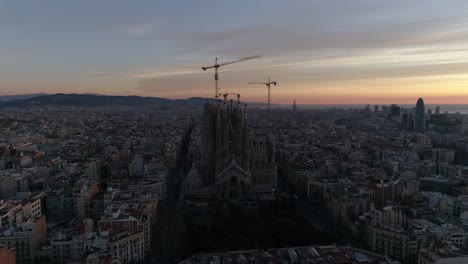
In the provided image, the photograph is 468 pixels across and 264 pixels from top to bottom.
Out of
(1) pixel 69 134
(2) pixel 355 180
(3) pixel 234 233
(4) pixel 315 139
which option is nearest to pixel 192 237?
(3) pixel 234 233

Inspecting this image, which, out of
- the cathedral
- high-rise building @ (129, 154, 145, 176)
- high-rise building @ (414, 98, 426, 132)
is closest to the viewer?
the cathedral

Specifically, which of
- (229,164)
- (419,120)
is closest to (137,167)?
(229,164)

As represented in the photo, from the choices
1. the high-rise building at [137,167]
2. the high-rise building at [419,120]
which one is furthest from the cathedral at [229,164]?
the high-rise building at [419,120]

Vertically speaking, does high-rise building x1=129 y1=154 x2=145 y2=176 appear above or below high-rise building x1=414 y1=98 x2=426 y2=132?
below

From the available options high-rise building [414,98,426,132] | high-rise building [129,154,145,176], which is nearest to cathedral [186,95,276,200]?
high-rise building [129,154,145,176]

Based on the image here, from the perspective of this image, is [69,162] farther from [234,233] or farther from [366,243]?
[366,243]

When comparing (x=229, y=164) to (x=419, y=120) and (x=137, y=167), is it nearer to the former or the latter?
(x=137, y=167)

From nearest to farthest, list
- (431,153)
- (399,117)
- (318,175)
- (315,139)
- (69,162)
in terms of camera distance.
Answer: (318,175) < (69,162) < (431,153) < (315,139) < (399,117)

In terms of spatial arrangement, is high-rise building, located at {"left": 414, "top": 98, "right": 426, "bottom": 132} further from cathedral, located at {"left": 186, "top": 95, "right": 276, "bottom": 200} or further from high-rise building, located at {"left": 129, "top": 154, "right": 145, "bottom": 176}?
high-rise building, located at {"left": 129, "top": 154, "right": 145, "bottom": 176}
